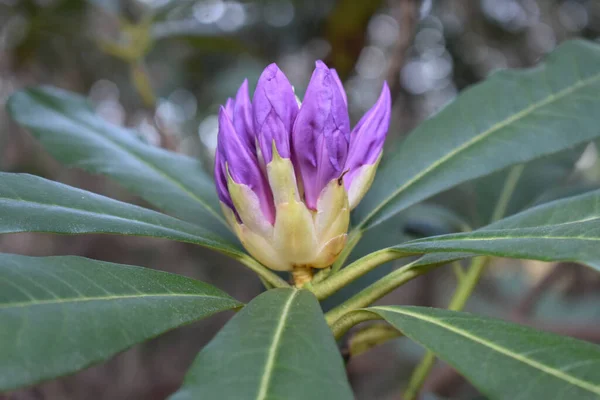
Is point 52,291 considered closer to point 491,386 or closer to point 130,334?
point 130,334

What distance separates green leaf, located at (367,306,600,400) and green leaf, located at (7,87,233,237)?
0.46 metres

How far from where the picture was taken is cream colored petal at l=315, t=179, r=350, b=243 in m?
0.71

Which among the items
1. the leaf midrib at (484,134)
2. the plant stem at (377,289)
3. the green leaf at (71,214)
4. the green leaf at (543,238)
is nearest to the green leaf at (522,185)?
the leaf midrib at (484,134)

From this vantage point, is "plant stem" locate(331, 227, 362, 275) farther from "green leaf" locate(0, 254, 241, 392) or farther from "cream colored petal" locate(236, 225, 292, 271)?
"green leaf" locate(0, 254, 241, 392)

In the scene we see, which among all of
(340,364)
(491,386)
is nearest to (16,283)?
(340,364)

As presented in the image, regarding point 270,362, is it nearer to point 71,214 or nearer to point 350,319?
point 350,319

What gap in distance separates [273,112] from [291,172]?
8 centimetres

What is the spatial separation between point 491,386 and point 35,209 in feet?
1.77

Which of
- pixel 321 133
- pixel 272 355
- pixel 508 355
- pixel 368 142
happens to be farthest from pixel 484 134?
pixel 272 355

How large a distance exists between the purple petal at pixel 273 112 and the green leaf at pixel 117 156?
0.90 ft

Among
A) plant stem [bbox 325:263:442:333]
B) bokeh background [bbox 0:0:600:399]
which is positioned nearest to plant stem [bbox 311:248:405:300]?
plant stem [bbox 325:263:442:333]

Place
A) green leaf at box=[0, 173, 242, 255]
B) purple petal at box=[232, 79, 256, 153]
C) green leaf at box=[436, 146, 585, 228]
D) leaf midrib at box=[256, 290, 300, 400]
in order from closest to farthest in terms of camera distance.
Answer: leaf midrib at box=[256, 290, 300, 400], green leaf at box=[0, 173, 242, 255], purple petal at box=[232, 79, 256, 153], green leaf at box=[436, 146, 585, 228]

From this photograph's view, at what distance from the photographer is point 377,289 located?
0.69 m

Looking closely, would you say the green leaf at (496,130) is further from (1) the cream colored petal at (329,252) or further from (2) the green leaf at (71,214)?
(2) the green leaf at (71,214)
